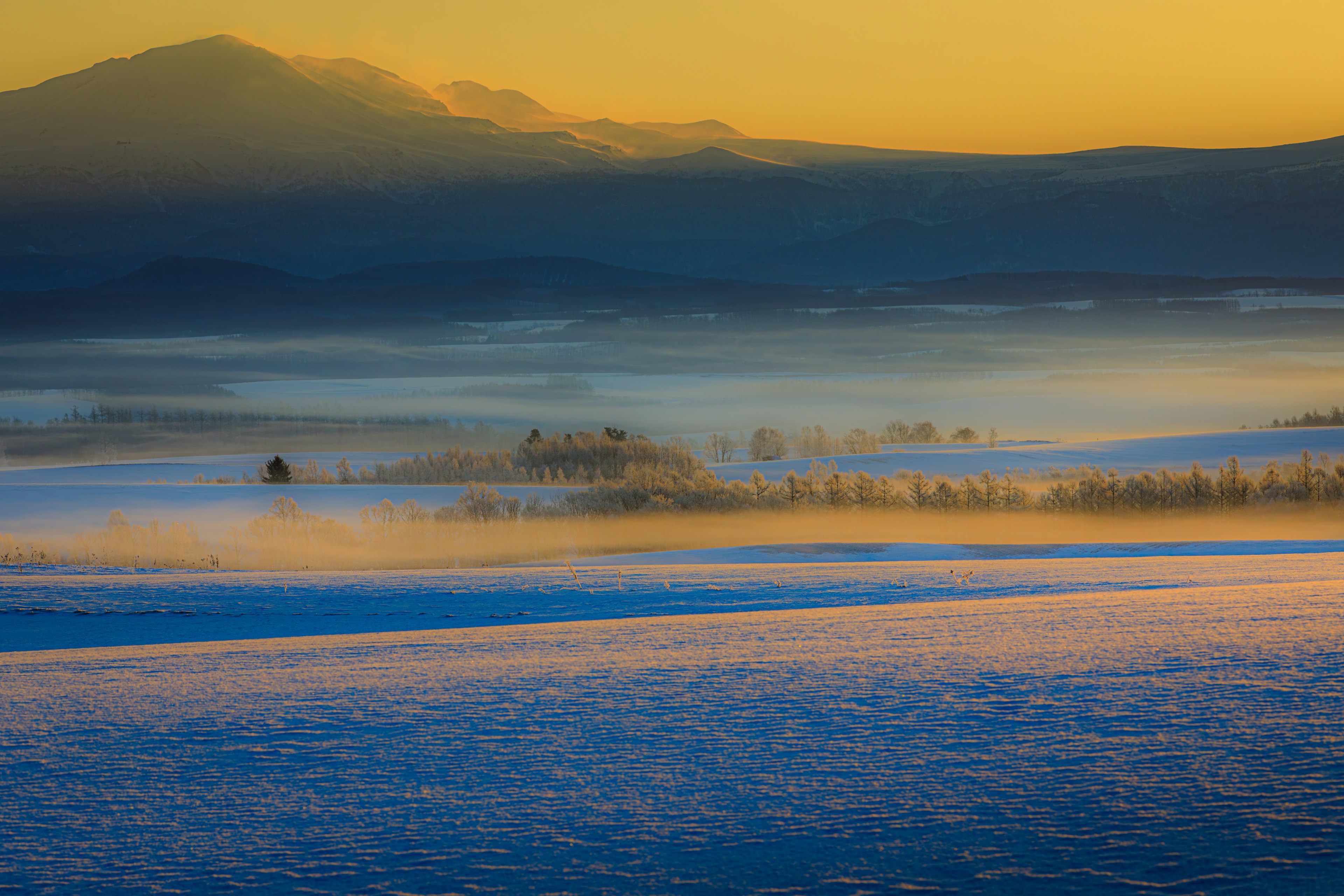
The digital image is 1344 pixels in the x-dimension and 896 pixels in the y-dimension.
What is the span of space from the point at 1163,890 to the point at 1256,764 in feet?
5.26

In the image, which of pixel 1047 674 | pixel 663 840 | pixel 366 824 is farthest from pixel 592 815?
pixel 1047 674

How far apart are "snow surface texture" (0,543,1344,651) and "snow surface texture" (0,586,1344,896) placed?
3057 millimetres

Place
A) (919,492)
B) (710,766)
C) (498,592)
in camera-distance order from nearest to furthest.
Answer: (710,766) → (498,592) → (919,492)

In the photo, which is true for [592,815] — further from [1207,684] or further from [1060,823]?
[1207,684]

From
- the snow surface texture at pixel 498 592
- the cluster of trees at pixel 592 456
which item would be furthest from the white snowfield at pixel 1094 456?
the snow surface texture at pixel 498 592

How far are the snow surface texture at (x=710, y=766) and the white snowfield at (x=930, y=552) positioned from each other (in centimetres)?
941

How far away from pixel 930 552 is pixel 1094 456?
1202 inches

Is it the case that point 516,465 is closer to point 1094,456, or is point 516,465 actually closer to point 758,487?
point 758,487

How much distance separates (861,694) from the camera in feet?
24.4

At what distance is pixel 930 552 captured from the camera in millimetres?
22172

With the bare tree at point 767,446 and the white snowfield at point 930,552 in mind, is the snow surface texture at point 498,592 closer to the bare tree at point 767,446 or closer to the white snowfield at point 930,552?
the white snowfield at point 930,552

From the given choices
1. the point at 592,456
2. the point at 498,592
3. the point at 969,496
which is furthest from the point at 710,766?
the point at 592,456

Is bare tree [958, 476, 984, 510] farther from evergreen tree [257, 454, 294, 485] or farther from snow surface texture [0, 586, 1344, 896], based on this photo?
evergreen tree [257, 454, 294, 485]

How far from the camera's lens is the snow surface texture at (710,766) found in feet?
15.6
